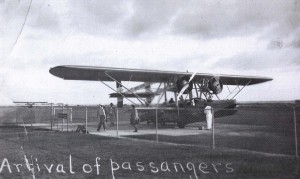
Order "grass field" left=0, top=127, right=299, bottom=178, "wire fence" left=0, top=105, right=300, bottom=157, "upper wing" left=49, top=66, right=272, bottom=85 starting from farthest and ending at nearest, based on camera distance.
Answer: "upper wing" left=49, top=66, right=272, bottom=85, "wire fence" left=0, top=105, right=300, bottom=157, "grass field" left=0, top=127, right=299, bottom=178

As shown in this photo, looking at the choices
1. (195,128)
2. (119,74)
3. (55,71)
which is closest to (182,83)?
(195,128)

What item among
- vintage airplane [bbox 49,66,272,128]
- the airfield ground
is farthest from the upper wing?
the airfield ground

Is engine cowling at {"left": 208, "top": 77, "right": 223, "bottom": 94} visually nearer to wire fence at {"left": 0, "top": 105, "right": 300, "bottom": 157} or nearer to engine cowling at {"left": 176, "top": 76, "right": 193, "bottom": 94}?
engine cowling at {"left": 176, "top": 76, "right": 193, "bottom": 94}

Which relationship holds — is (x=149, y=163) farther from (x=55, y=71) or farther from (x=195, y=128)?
(x=195, y=128)

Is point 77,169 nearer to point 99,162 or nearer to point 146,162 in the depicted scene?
point 99,162

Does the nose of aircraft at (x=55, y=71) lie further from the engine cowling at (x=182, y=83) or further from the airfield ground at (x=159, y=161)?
the engine cowling at (x=182, y=83)

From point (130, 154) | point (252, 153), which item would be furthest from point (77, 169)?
point (252, 153)

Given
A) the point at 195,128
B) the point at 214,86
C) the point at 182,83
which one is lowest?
the point at 195,128

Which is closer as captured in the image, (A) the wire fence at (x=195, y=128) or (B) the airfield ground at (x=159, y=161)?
(B) the airfield ground at (x=159, y=161)

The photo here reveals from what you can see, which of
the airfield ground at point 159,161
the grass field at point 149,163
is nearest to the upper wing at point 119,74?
the airfield ground at point 159,161
